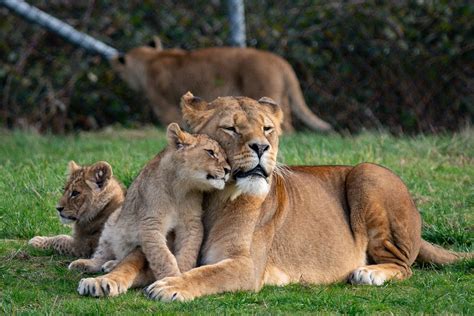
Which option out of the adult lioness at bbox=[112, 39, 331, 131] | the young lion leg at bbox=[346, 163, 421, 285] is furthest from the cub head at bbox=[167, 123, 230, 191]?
the adult lioness at bbox=[112, 39, 331, 131]

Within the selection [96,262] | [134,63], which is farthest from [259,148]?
[134,63]

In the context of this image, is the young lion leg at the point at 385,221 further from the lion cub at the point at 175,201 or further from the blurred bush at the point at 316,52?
the blurred bush at the point at 316,52

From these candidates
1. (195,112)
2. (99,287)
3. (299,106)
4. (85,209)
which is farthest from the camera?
(299,106)

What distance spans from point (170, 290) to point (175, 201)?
21.8 inches

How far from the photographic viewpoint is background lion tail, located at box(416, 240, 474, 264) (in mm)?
6801

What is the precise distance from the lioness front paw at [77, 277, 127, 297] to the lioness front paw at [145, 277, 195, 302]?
19cm

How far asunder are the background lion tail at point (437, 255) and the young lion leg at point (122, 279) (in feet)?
6.07

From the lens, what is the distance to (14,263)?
632 cm

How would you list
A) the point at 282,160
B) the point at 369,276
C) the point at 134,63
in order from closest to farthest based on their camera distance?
the point at 369,276
the point at 282,160
the point at 134,63

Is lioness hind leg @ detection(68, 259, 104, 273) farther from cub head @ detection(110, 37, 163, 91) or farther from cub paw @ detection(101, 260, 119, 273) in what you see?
cub head @ detection(110, 37, 163, 91)

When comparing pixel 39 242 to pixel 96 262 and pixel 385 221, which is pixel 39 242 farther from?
pixel 385 221

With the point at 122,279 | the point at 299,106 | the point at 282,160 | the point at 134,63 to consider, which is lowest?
the point at 299,106

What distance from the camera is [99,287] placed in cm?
564

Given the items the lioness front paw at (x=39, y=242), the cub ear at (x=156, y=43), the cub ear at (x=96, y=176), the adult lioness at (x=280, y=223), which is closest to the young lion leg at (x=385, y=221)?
the adult lioness at (x=280, y=223)
